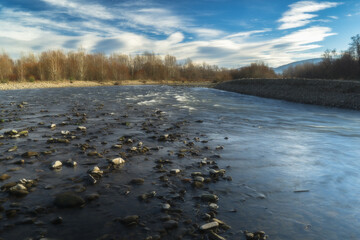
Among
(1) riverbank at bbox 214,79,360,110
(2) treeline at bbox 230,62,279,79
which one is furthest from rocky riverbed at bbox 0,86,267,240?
(2) treeline at bbox 230,62,279,79

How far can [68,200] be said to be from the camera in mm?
4539

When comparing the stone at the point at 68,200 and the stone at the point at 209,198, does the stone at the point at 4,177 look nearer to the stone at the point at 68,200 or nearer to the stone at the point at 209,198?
the stone at the point at 68,200

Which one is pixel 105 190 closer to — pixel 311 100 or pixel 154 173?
pixel 154 173

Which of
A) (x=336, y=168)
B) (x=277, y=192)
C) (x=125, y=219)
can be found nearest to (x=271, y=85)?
(x=336, y=168)

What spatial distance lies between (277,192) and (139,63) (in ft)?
399

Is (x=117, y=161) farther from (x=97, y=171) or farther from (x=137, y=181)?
(x=137, y=181)

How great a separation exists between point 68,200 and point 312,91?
34.7m

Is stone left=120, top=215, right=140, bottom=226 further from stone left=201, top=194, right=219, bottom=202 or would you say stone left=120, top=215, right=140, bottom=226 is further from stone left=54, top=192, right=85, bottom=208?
stone left=201, top=194, right=219, bottom=202

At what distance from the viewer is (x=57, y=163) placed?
6324 millimetres

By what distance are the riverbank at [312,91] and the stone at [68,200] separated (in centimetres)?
2840

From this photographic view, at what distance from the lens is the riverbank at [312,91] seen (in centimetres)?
2694

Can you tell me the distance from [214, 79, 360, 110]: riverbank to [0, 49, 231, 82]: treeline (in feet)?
139

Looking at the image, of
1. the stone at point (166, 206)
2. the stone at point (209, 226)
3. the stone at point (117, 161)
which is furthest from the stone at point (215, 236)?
the stone at point (117, 161)

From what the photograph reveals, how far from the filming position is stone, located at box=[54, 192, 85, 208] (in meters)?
4.46
